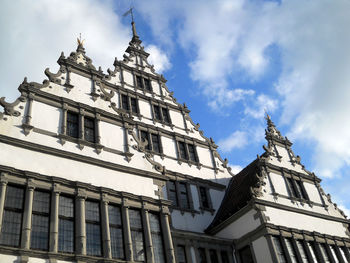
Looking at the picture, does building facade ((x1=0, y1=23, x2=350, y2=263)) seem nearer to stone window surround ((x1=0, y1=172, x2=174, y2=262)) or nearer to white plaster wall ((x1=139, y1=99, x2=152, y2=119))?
stone window surround ((x1=0, y1=172, x2=174, y2=262))

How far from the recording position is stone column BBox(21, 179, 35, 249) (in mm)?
13254

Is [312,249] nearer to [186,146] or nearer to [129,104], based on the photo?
[186,146]

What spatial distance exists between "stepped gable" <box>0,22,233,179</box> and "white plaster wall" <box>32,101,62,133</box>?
448 millimetres

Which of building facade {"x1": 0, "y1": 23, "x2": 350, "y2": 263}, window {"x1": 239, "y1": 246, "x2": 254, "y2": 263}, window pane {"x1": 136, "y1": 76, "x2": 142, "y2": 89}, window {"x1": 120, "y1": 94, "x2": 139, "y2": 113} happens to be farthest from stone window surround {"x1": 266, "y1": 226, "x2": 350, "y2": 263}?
window pane {"x1": 136, "y1": 76, "x2": 142, "y2": 89}

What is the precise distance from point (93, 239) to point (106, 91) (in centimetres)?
1048

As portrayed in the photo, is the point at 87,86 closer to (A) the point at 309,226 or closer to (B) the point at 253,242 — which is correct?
(B) the point at 253,242

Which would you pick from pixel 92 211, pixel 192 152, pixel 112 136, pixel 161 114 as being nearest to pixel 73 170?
pixel 92 211

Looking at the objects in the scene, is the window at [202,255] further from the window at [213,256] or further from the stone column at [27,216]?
the stone column at [27,216]

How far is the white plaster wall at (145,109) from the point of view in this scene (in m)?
27.0

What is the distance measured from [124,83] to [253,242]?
46.1 feet

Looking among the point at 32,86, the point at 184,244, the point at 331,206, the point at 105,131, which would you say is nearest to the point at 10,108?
the point at 32,86

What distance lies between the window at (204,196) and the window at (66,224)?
11.2m

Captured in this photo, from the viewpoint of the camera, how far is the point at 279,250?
2100cm

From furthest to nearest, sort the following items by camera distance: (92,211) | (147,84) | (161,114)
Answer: (147,84) < (161,114) < (92,211)
